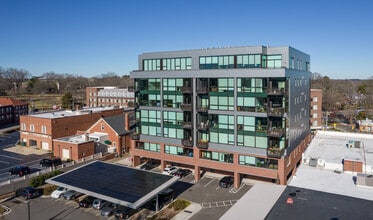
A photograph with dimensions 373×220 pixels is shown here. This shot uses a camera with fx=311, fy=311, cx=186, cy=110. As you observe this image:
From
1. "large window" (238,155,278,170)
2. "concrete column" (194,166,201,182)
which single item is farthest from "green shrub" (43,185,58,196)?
"large window" (238,155,278,170)

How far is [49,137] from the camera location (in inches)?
2285

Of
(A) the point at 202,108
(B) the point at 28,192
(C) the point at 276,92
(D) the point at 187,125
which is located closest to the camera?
(B) the point at 28,192

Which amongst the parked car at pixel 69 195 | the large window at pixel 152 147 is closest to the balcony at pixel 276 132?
the large window at pixel 152 147

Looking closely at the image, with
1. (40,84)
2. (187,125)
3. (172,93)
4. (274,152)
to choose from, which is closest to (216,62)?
(172,93)

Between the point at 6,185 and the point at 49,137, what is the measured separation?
63.9ft

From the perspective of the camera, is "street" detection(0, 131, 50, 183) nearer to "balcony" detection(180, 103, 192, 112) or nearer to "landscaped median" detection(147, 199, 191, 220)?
"balcony" detection(180, 103, 192, 112)

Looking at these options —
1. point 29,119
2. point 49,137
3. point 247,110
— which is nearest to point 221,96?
point 247,110

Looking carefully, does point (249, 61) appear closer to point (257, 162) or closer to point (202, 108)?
point (202, 108)

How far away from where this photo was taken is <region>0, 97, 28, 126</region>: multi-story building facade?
8888cm

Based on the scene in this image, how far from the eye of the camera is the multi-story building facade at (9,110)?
292ft

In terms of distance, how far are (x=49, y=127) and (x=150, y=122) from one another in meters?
22.8

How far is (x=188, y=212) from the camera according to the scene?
32.0 m

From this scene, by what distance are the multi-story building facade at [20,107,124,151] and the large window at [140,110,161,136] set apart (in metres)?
20.5

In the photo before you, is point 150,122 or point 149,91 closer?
point 149,91
